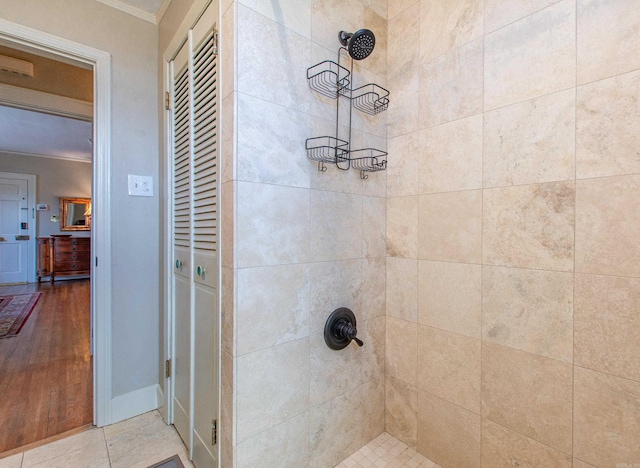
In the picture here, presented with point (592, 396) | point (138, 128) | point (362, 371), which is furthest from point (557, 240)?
point (138, 128)

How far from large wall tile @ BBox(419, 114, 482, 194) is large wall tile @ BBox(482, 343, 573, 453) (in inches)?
27.5

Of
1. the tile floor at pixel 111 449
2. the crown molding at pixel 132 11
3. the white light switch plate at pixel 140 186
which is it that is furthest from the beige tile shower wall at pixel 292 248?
the crown molding at pixel 132 11

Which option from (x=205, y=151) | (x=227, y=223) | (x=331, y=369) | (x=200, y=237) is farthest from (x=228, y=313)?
(x=205, y=151)

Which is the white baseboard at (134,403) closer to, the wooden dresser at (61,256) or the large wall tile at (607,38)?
the large wall tile at (607,38)

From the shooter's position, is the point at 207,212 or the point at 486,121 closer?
the point at 486,121

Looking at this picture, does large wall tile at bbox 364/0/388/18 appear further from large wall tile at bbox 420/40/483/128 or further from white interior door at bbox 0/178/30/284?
white interior door at bbox 0/178/30/284

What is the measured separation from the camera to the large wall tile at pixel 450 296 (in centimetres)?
129

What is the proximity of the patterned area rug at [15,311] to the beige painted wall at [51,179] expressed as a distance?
2033mm

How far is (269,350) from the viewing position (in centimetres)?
117

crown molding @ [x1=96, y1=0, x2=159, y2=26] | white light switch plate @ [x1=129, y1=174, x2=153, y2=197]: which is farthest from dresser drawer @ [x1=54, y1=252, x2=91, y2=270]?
crown molding @ [x1=96, y1=0, x2=159, y2=26]

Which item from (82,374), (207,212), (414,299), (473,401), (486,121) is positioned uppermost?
(486,121)

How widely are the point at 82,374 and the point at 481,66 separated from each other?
10.8 ft

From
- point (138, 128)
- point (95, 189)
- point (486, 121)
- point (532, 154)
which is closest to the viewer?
point (532, 154)

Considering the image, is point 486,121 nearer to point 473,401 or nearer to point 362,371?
point 473,401
